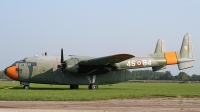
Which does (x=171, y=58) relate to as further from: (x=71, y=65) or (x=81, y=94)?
(x=81, y=94)

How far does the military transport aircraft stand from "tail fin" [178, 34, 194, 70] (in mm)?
173

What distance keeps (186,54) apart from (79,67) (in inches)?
490

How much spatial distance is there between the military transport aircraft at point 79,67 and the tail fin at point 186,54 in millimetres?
173

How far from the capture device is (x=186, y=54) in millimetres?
42000

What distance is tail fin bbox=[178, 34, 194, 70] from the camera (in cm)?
4138

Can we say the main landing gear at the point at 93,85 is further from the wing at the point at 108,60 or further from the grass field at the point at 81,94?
the grass field at the point at 81,94

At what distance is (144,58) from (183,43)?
229 inches

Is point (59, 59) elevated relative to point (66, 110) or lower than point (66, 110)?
elevated

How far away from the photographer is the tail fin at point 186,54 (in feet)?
136

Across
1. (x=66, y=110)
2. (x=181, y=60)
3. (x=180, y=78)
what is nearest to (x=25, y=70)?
(x=181, y=60)

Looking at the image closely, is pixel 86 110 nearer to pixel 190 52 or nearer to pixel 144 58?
pixel 144 58

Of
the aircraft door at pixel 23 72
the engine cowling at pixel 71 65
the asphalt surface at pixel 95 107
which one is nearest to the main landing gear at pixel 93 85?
the engine cowling at pixel 71 65

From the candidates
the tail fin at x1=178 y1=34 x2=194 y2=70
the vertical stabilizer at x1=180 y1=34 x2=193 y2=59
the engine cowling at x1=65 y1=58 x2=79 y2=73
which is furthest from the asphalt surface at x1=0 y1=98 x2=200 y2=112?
the vertical stabilizer at x1=180 y1=34 x2=193 y2=59

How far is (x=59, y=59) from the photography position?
38.0 m
